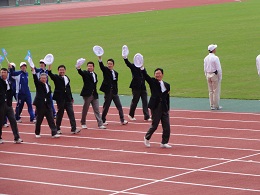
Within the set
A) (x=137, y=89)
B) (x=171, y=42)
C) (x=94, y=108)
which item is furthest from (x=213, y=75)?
(x=171, y=42)

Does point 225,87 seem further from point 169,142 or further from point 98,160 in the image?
point 98,160

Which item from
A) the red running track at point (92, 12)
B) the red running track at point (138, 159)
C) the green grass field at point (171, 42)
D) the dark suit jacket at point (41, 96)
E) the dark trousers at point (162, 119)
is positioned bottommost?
the red running track at point (138, 159)

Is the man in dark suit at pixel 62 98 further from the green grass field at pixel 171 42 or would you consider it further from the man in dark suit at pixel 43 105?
the green grass field at pixel 171 42

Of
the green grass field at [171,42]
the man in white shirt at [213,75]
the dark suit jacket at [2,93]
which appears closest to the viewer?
the dark suit jacket at [2,93]

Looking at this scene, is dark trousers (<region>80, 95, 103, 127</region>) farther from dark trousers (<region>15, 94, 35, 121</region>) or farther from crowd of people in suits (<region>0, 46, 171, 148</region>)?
dark trousers (<region>15, 94, 35, 121</region>)

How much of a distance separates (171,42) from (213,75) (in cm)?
1734

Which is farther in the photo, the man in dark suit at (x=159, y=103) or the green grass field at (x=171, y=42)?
the green grass field at (x=171, y=42)

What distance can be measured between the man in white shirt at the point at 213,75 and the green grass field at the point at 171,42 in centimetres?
189

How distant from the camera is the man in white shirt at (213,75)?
75.2ft

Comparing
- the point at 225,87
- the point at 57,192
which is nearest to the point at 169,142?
the point at 57,192

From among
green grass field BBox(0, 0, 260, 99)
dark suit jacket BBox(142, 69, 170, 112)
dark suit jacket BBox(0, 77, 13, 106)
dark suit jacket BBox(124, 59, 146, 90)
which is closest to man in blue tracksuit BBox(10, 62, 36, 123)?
dark suit jacket BBox(0, 77, 13, 106)

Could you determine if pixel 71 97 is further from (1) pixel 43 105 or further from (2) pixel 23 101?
(2) pixel 23 101

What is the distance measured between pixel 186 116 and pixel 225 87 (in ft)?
16.8

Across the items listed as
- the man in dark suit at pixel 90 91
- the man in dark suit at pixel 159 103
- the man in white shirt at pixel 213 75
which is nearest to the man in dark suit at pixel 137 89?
the man in dark suit at pixel 90 91
